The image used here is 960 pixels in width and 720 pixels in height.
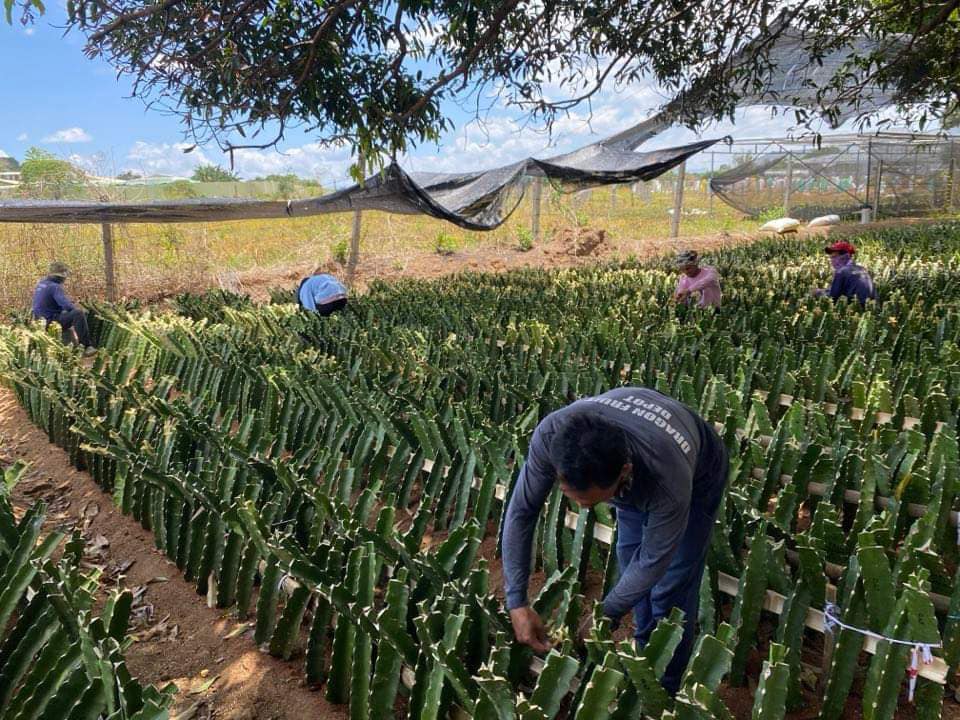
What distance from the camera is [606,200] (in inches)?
1137

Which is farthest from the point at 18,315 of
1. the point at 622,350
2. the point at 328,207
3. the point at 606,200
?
the point at 606,200

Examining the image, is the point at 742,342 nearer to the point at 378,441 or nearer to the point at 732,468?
the point at 732,468

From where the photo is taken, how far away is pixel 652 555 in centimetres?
188

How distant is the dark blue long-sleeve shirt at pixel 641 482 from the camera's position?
1831 mm

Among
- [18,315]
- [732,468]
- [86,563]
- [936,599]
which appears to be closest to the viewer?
[936,599]

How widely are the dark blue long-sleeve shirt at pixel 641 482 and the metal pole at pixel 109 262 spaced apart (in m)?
10.7

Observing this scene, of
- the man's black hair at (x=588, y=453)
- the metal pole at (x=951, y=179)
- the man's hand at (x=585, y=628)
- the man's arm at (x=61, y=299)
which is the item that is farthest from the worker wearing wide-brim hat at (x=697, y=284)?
the metal pole at (x=951, y=179)

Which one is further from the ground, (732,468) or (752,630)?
(732,468)

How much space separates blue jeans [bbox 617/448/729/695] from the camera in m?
2.18

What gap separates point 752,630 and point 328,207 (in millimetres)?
8072

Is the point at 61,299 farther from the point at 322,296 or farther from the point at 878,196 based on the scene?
the point at 878,196

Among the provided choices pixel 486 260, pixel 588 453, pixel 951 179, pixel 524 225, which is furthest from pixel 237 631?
pixel 951 179

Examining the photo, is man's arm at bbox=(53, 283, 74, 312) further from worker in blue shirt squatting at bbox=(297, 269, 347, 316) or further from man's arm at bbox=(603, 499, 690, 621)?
man's arm at bbox=(603, 499, 690, 621)

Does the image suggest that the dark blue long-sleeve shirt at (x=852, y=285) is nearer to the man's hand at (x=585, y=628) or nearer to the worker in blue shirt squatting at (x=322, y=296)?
the worker in blue shirt squatting at (x=322, y=296)
